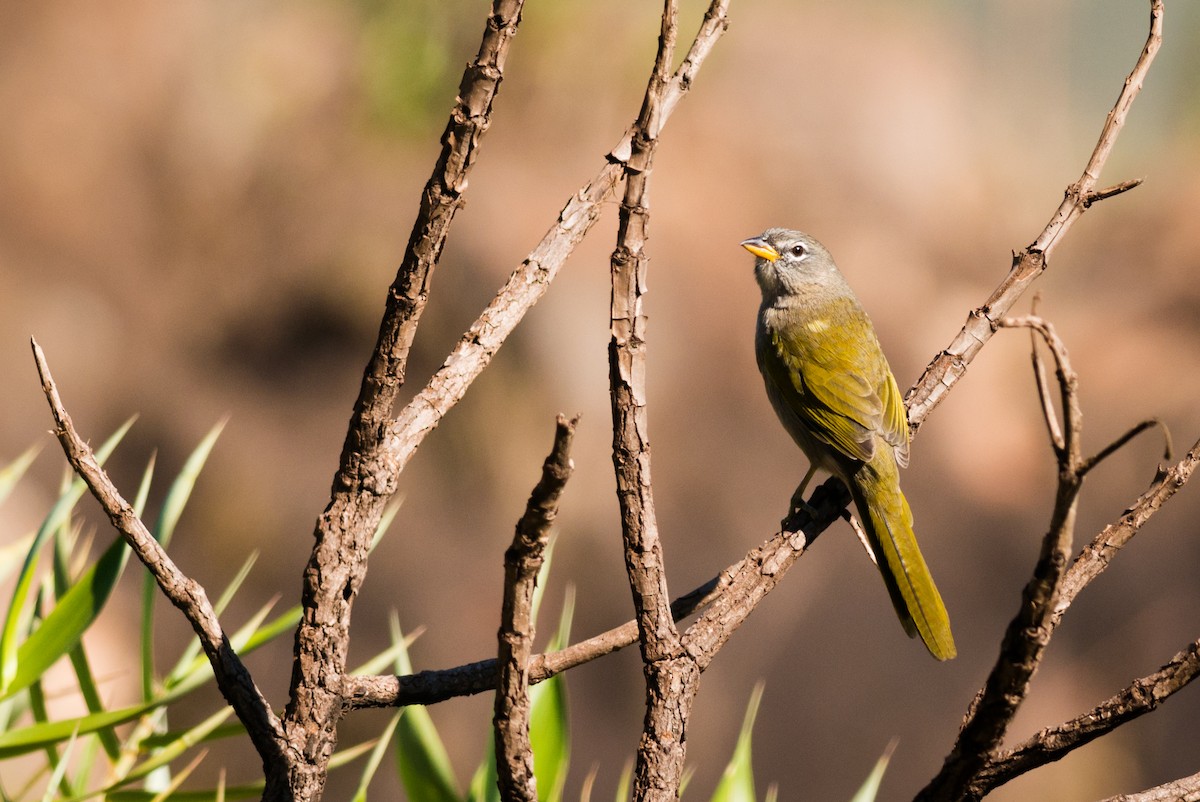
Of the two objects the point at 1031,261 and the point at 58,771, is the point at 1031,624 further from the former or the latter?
the point at 58,771

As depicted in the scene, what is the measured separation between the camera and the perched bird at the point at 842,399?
8.41 feet

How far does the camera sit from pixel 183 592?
135cm

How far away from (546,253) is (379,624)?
4.80 metres

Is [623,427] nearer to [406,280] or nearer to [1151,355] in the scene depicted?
[406,280]

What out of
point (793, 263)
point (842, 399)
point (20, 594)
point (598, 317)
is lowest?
point (20, 594)

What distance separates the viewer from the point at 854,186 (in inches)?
283

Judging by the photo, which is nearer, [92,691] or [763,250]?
[92,691]

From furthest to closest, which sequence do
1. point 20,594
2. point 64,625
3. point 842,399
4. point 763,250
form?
point 763,250
point 842,399
point 20,594
point 64,625

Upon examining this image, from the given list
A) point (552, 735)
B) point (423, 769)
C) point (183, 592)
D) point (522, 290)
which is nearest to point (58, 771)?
point (423, 769)

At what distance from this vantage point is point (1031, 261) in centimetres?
203

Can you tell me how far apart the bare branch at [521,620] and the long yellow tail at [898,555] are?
1.30m

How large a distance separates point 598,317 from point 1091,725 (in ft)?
16.1

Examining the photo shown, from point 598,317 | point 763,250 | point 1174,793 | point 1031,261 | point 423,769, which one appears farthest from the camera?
point 598,317

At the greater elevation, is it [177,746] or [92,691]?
[92,691]
